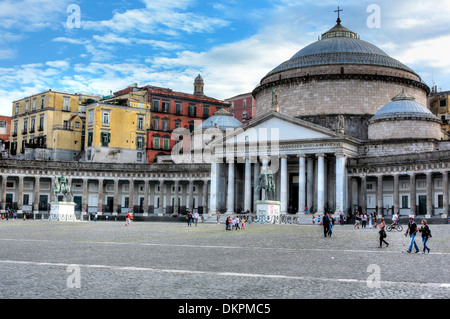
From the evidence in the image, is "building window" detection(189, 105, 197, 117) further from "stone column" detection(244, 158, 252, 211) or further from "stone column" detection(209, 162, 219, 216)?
"stone column" detection(244, 158, 252, 211)

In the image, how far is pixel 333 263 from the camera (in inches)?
666

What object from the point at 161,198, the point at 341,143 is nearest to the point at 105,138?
the point at 161,198

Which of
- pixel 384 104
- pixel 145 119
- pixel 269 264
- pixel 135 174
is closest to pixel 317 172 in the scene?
pixel 384 104

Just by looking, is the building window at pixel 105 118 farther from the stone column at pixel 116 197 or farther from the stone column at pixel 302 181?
the stone column at pixel 302 181

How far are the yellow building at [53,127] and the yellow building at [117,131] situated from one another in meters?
4.03

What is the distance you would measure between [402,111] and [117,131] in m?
38.8

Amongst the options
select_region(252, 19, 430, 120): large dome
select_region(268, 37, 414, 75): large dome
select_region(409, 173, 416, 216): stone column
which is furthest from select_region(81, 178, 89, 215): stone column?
select_region(409, 173, 416, 216): stone column

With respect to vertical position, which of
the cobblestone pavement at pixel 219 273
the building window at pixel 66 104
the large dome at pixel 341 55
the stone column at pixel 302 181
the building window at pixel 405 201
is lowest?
the cobblestone pavement at pixel 219 273

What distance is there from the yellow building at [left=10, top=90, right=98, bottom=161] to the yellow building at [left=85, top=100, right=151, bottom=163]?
13.2 ft

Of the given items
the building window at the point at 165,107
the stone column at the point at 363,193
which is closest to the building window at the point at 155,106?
the building window at the point at 165,107

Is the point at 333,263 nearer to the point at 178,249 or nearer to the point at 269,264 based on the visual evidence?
the point at 269,264

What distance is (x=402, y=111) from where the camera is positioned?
6234 cm

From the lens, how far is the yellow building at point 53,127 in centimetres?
8169

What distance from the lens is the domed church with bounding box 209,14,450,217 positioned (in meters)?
59.4
